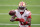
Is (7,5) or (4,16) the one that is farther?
(7,5)

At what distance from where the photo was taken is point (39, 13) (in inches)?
257

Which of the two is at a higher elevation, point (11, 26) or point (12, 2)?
point (12, 2)

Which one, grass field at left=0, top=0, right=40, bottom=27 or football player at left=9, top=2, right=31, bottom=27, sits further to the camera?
grass field at left=0, top=0, right=40, bottom=27

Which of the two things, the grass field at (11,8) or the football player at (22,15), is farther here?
the grass field at (11,8)

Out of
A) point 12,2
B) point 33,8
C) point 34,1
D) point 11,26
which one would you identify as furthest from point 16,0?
point 11,26

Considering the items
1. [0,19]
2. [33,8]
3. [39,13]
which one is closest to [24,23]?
[0,19]

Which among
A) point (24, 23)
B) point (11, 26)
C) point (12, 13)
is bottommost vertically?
point (11, 26)

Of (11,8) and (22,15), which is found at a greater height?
(22,15)

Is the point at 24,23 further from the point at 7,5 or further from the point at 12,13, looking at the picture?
the point at 7,5

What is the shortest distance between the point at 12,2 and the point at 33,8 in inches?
53.2

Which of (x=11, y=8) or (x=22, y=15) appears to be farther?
(x=11, y=8)

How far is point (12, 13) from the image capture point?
3184mm

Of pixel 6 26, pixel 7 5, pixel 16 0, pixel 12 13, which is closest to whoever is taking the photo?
pixel 12 13

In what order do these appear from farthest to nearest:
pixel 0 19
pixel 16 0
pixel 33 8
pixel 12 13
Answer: pixel 16 0 → pixel 33 8 → pixel 0 19 → pixel 12 13
